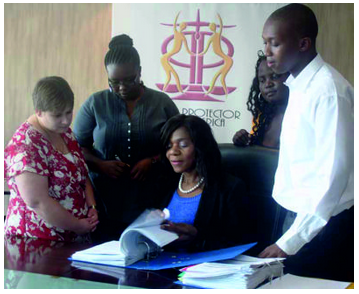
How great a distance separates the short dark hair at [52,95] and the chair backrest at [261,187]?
32.0 inches

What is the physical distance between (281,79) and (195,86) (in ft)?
2.93

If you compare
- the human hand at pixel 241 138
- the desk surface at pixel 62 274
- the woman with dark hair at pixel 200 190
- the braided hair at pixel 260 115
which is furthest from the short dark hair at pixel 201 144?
the desk surface at pixel 62 274

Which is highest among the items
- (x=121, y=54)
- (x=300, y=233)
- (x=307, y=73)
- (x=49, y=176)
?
(x=121, y=54)

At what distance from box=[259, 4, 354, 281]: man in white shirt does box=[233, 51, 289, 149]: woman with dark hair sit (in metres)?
0.39

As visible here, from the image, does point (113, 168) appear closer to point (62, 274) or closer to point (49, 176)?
point (49, 176)

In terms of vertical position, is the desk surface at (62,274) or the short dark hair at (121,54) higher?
the short dark hair at (121,54)

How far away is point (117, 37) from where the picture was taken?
3.11 m

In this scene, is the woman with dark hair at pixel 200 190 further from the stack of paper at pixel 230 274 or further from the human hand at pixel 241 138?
the stack of paper at pixel 230 274

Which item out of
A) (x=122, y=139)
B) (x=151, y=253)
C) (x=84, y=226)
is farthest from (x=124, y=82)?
(x=151, y=253)

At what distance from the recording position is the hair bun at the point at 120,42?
3.00m

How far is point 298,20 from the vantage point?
81.8 inches

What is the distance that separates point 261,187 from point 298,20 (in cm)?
72

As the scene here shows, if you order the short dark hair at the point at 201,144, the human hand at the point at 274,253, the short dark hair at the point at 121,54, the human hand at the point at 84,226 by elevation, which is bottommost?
the human hand at the point at 84,226

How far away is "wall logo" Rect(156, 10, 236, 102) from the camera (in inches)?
129
